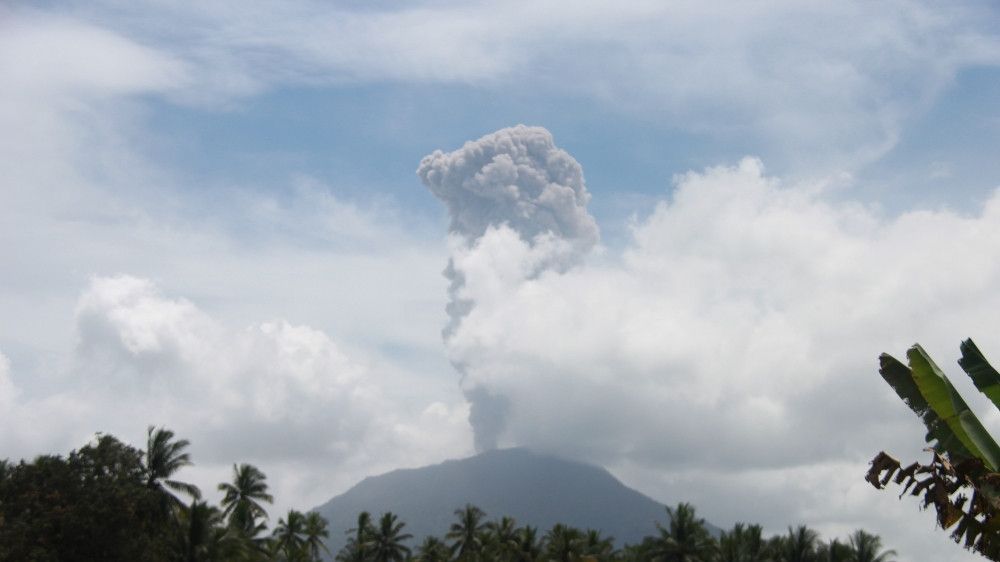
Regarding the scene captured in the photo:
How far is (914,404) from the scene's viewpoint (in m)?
13.3

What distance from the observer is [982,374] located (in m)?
12.7

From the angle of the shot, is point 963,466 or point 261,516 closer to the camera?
point 963,466

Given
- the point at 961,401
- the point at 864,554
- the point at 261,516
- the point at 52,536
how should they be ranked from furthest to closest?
the point at 864,554 < the point at 261,516 < the point at 52,536 < the point at 961,401

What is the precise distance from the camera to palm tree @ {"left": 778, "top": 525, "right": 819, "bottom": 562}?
71.1 meters

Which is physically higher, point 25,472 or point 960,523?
point 25,472

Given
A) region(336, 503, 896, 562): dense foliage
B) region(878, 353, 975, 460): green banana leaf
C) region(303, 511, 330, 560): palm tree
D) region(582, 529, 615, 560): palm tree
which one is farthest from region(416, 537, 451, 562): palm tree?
region(878, 353, 975, 460): green banana leaf

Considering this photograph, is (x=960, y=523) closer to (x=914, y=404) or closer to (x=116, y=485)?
(x=914, y=404)

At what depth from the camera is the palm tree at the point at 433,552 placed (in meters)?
78.0

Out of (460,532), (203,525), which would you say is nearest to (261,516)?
(203,525)

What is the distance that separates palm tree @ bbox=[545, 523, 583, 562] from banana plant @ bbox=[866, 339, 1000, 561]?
198 ft

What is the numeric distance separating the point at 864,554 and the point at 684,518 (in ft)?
42.9

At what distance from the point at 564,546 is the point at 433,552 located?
42.5ft

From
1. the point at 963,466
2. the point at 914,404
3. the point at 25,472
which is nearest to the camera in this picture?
the point at 963,466

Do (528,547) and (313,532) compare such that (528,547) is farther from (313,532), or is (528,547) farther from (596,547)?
(313,532)
